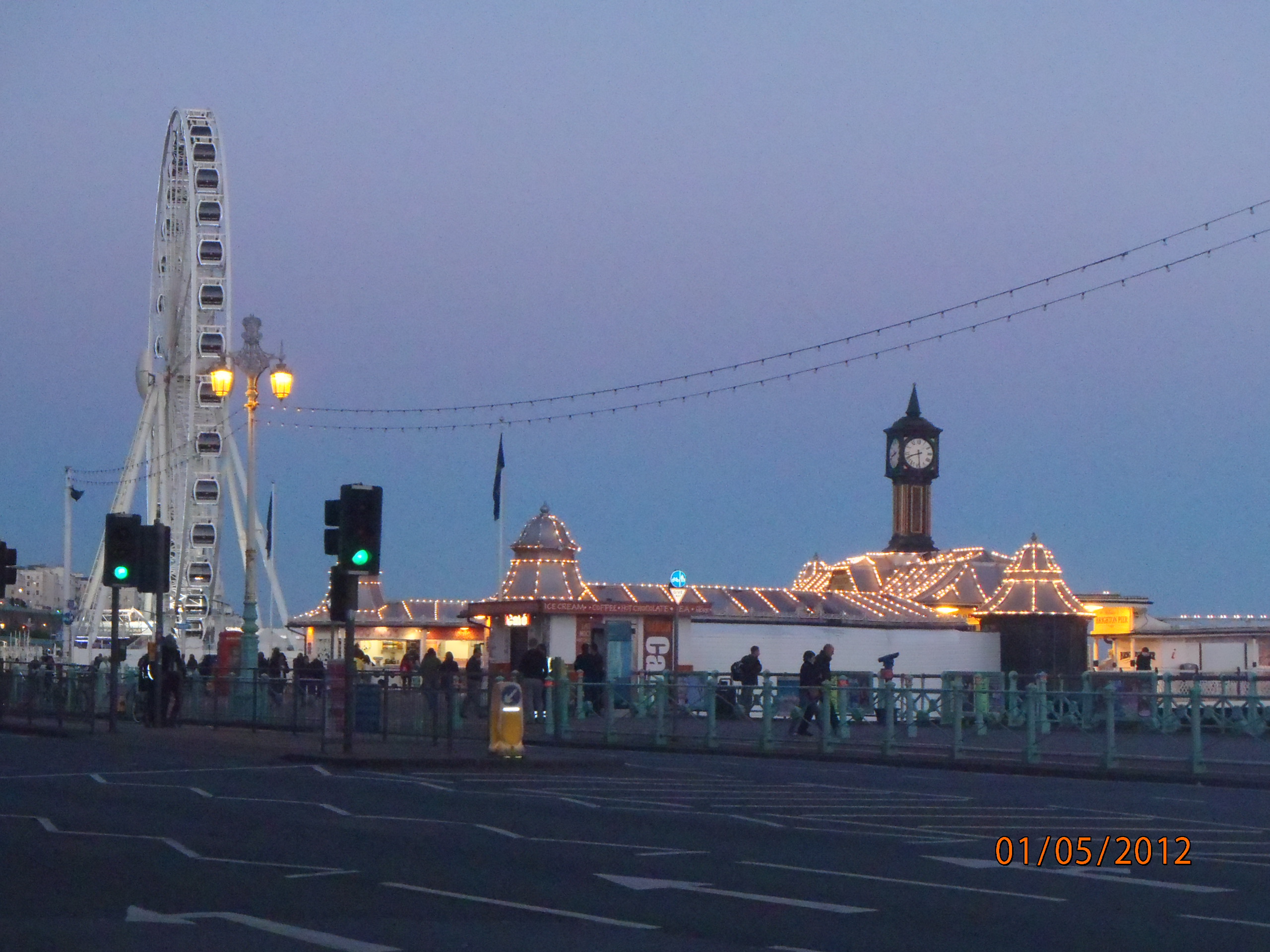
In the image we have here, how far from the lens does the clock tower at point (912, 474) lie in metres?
91.9

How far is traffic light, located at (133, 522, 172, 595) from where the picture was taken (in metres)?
28.8

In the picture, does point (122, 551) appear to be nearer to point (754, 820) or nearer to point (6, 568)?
point (6, 568)

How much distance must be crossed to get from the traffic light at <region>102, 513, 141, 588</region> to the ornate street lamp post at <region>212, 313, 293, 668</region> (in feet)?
21.4

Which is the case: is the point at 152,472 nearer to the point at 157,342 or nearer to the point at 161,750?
the point at 157,342

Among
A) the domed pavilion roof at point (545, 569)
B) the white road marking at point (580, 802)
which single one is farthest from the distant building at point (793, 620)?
the white road marking at point (580, 802)

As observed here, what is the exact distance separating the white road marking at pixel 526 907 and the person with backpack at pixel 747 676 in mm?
16867

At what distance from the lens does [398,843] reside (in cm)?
1283

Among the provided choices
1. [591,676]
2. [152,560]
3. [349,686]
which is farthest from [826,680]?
[152,560]

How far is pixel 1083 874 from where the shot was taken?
11352mm

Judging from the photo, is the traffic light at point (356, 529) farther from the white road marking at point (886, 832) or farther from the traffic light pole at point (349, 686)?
A: the white road marking at point (886, 832)

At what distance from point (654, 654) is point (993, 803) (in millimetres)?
21853

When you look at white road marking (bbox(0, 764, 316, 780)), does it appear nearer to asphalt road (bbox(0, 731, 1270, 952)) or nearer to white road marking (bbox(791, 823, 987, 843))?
asphalt road (bbox(0, 731, 1270, 952))
